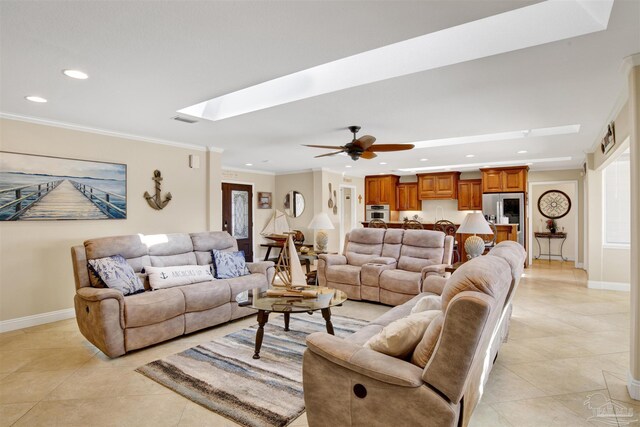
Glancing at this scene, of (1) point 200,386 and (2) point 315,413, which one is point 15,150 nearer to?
A: (1) point 200,386

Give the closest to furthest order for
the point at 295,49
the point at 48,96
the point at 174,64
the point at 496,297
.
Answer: the point at 496,297
the point at 295,49
the point at 174,64
the point at 48,96

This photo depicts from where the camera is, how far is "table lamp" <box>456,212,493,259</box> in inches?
151

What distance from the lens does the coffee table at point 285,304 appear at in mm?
2945

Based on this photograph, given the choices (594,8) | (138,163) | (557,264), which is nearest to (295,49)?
(594,8)

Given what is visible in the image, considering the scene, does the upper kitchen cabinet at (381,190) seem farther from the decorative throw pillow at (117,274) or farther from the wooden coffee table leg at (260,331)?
the decorative throw pillow at (117,274)

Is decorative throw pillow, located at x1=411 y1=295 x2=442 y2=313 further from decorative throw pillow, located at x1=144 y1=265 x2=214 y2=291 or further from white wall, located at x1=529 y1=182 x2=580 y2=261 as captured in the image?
white wall, located at x1=529 y1=182 x2=580 y2=261

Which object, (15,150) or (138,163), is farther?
(138,163)

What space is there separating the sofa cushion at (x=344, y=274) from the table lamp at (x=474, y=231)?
158cm

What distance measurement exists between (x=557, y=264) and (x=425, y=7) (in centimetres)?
862

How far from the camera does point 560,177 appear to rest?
8.10 meters

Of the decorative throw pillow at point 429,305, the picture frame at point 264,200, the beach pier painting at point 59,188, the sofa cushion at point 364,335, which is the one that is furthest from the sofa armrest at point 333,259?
the picture frame at point 264,200

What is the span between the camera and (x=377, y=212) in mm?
9789

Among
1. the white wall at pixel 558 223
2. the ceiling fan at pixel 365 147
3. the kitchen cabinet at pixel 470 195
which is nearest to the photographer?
the ceiling fan at pixel 365 147

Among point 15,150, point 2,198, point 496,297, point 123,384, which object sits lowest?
point 123,384
